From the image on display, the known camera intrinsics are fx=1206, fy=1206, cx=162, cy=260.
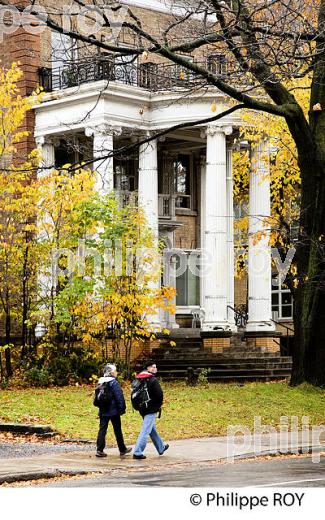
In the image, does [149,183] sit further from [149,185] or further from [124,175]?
[124,175]

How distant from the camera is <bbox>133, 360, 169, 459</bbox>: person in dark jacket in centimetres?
2008

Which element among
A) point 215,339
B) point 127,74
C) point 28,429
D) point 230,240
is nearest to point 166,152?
point 230,240

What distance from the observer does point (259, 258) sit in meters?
39.3

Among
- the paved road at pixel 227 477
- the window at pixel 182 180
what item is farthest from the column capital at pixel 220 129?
the paved road at pixel 227 477

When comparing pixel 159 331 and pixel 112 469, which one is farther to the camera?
pixel 159 331

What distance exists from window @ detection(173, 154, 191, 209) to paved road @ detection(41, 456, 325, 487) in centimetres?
2459

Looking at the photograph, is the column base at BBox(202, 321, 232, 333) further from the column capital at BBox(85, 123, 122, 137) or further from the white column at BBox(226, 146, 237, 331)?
the column capital at BBox(85, 123, 122, 137)

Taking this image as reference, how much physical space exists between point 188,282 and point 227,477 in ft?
88.9

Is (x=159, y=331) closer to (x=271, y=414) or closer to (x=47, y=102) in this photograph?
(x=47, y=102)

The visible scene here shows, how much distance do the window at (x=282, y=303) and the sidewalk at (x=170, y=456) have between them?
92.8 feet

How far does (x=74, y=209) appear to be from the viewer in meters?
33.6

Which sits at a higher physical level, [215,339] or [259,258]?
[259,258]

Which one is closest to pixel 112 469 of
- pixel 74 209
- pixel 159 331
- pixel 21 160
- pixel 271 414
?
pixel 271 414

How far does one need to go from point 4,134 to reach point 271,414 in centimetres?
1191
